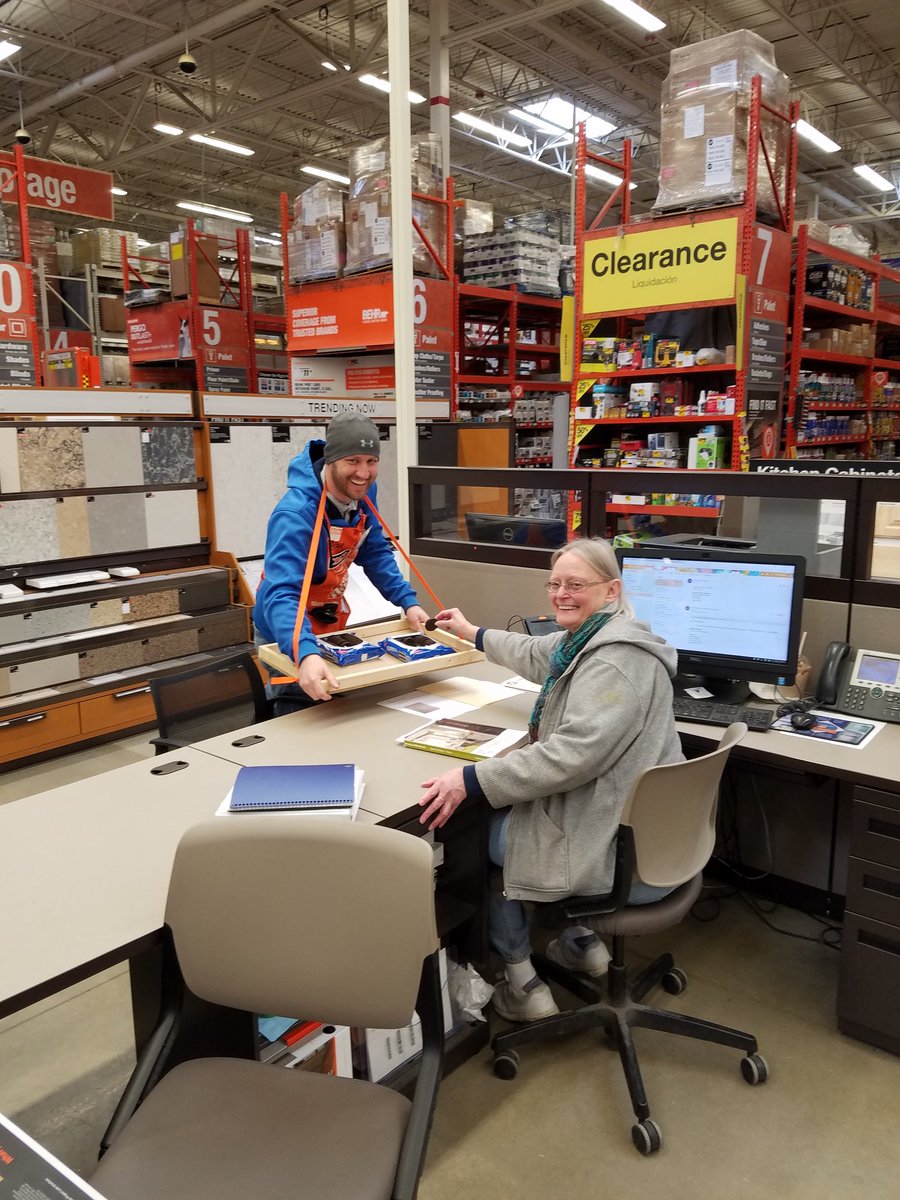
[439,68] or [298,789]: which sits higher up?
[439,68]

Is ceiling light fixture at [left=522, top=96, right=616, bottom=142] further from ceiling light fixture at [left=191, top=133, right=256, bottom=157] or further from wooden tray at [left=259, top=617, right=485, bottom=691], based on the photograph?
wooden tray at [left=259, top=617, right=485, bottom=691]

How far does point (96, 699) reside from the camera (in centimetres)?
461

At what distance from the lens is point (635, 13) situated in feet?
23.3


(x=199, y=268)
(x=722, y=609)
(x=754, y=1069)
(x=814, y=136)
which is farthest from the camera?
(x=814, y=136)

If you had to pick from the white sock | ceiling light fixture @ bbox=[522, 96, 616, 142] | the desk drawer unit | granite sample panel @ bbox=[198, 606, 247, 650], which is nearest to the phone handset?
the desk drawer unit

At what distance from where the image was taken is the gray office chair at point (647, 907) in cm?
194

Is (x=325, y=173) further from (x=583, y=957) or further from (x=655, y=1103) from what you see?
(x=655, y=1103)

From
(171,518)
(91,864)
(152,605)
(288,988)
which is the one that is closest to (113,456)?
(171,518)

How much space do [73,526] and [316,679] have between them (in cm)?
287

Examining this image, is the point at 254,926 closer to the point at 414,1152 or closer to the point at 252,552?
the point at 414,1152

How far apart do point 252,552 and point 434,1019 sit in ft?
14.3

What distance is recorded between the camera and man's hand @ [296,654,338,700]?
2299 mm

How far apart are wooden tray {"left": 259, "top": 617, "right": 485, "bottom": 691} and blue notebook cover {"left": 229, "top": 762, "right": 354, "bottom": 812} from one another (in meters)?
0.42

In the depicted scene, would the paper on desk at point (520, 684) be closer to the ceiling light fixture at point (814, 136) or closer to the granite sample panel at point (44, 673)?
the granite sample panel at point (44, 673)
